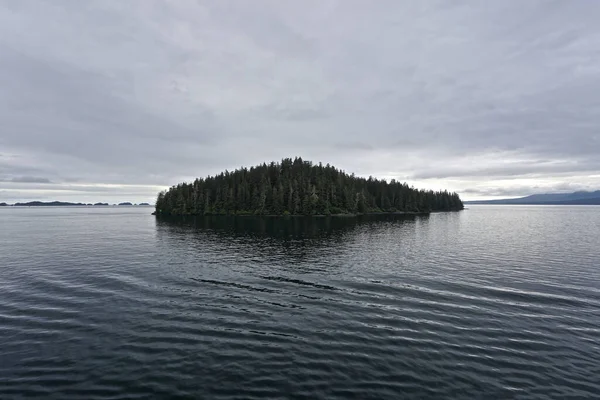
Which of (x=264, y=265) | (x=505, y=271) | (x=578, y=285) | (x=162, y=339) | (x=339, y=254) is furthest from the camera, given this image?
(x=339, y=254)

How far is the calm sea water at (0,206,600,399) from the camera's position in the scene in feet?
56.5

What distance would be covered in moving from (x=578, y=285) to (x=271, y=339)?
40259mm

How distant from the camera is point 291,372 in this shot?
60.3 feet

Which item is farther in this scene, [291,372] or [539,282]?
[539,282]

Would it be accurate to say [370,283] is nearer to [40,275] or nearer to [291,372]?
[291,372]

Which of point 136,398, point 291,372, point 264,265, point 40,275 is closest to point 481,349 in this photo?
point 291,372

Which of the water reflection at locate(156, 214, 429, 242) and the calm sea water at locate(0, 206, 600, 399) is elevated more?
the water reflection at locate(156, 214, 429, 242)

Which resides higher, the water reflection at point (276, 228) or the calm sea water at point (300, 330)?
the water reflection at point (276, 228)

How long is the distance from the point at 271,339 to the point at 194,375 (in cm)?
649

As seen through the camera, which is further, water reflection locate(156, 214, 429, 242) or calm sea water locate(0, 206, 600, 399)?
water reflection locate(156, 214, 429, 242)

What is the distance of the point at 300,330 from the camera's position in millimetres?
24516

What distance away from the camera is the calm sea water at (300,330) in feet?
56.5

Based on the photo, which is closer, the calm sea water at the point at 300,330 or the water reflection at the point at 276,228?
the calm sea water at the point at 300,330

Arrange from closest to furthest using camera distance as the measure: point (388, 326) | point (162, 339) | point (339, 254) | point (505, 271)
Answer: point (162, 339) < point (388, 326) < point (505, 271) < point (339, 254)
